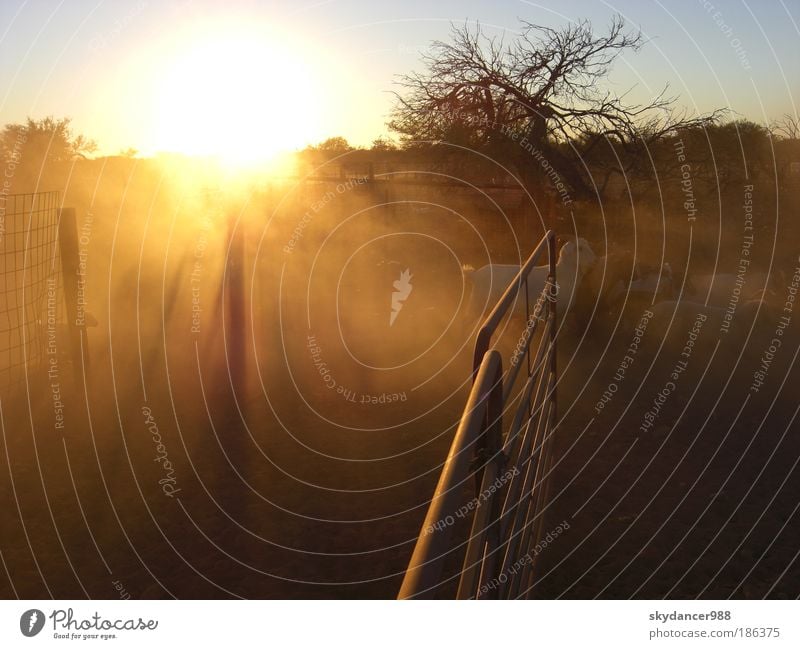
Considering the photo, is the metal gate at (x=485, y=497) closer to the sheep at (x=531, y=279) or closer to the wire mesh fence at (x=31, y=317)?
the sheep at (x=531, y=279)

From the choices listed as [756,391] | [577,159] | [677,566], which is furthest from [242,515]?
[577,159]

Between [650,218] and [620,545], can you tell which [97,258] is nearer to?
[650,218]

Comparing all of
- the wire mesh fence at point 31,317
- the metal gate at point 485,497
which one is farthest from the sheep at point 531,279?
the metal gate at point 485,497

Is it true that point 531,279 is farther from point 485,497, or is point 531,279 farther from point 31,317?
point 485,497

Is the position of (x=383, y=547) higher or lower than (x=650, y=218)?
lower

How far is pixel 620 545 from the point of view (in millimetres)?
5613

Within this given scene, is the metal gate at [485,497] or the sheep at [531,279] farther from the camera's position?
the sheep at [531,279]

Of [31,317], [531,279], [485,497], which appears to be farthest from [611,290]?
[485,497]

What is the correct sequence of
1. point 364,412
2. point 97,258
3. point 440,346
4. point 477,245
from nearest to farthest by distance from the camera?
point 364,412 < point 440,346 < point 97,258 < point 477,245

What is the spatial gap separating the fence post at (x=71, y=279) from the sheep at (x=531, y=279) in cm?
538

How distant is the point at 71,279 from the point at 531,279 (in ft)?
20.2

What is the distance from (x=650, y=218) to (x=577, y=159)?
1991 mm

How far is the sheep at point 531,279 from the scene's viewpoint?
11.6 m

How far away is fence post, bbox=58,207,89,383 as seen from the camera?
8930 millimetres
